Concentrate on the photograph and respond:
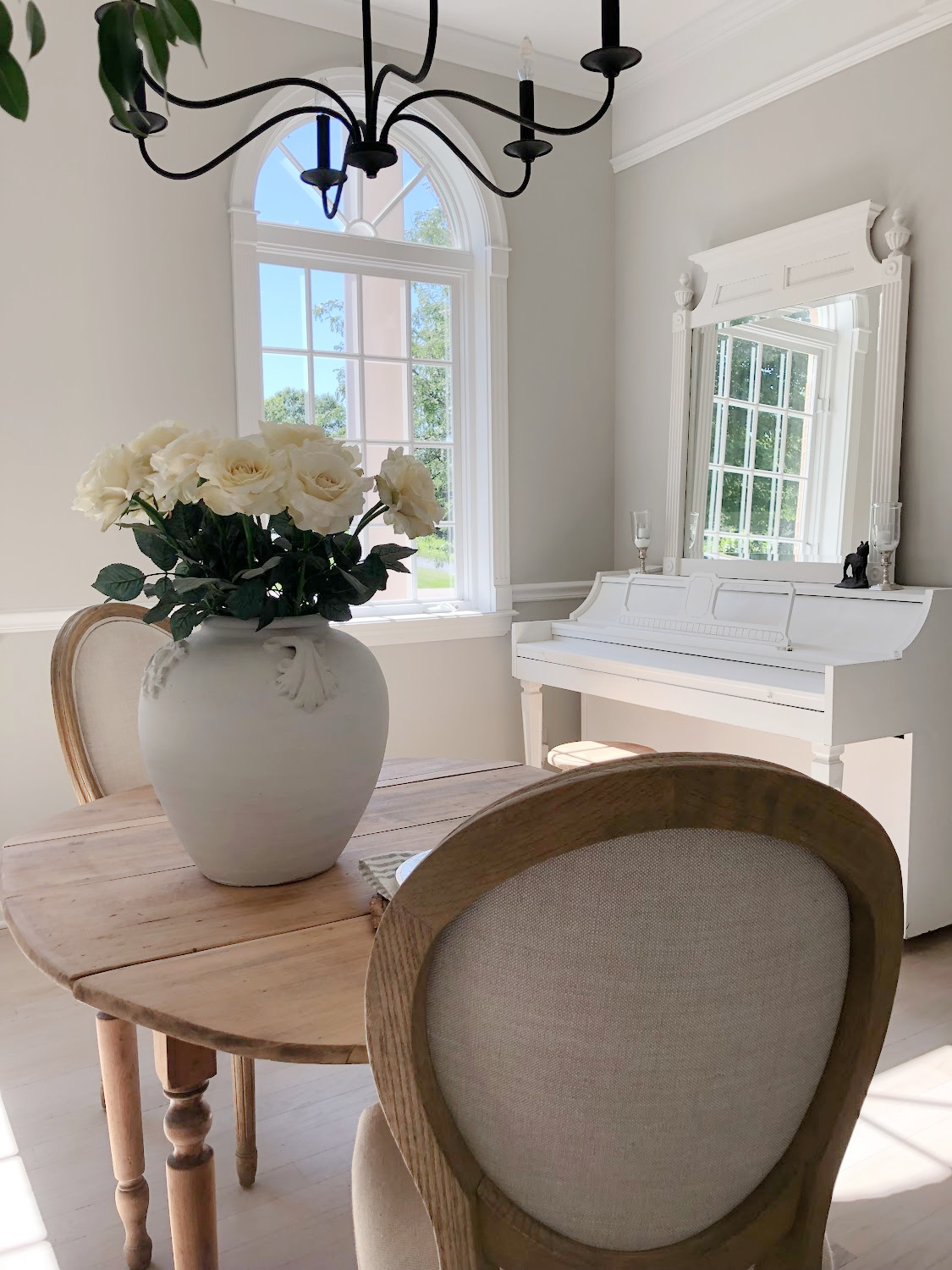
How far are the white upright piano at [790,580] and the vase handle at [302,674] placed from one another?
1695 mm

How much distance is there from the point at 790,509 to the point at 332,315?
177cm

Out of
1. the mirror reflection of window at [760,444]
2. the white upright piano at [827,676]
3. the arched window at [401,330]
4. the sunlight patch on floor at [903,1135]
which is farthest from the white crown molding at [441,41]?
the sunlight patch on floor at [903,1135]

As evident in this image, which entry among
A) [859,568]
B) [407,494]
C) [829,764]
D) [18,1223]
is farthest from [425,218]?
[18,1223]

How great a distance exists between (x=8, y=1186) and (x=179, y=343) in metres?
2.38

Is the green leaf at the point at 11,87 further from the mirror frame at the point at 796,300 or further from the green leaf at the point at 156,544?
the mirror frame at the point at 796,300

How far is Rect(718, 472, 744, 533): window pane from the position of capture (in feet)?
11.3

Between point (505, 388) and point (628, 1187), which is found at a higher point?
point (505, 388)

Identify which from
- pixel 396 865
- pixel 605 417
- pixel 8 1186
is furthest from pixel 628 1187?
pixel 605 417

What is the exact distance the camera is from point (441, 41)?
355 cm

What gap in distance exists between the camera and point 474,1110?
0.72 meters

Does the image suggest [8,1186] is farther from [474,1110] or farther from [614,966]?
[614,966]

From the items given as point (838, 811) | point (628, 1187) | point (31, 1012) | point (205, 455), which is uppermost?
point (205, 455)

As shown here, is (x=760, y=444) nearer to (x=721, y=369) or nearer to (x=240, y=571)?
(x=721, y=369)

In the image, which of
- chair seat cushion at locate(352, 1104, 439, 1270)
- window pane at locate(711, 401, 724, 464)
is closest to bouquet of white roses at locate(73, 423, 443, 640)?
chair seat cushion at locate(352, 1104, 439, 1270)
